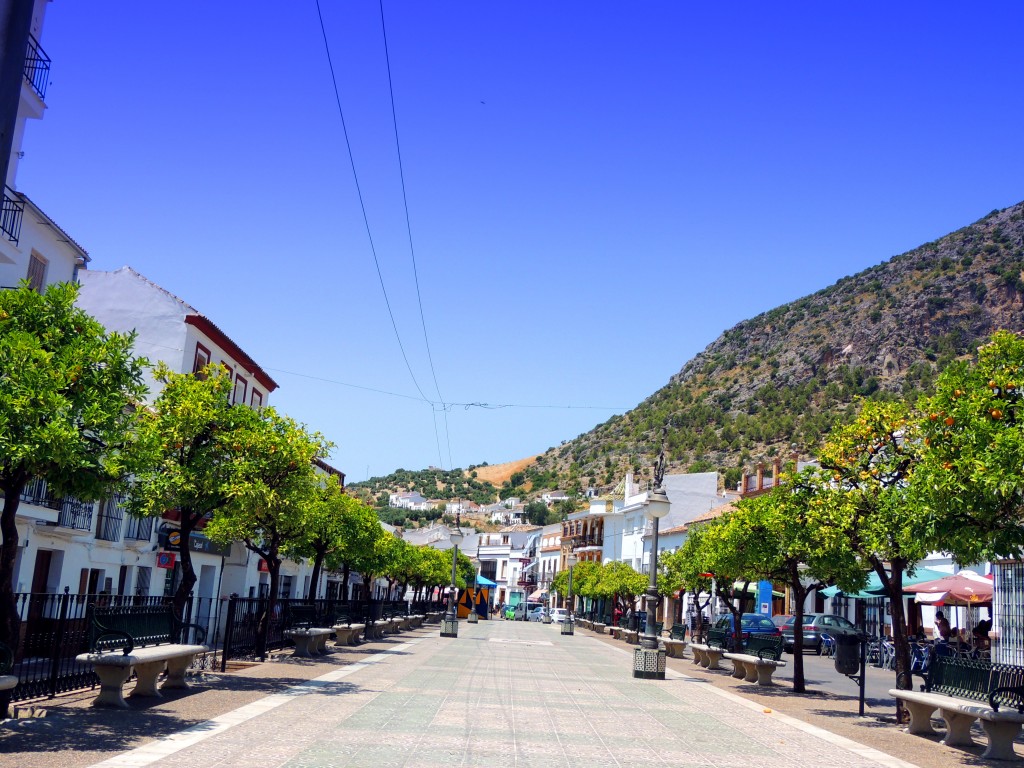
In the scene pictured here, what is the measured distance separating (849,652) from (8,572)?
13.2 metres

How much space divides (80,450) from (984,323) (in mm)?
93019

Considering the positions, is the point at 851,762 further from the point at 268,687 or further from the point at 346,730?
the point at 268,687

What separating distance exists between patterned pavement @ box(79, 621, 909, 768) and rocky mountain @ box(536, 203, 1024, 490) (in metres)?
64.6

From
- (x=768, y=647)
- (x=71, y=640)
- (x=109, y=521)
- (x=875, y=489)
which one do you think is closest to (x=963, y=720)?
(x=875, y=489)

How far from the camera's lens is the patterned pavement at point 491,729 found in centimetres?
994

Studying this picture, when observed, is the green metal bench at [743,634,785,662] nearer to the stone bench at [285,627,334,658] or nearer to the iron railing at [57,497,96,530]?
the stone bench at [285,627,334,658]

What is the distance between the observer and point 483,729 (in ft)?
40.7

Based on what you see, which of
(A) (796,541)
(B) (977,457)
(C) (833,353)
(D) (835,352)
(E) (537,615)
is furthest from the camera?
(C) (833,353)

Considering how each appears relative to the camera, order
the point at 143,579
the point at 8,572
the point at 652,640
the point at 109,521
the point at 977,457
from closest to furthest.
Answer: the point at 977,457 < the point at 8,572 < the point at 652,640 < the point at 109,521 < the point at 143,579

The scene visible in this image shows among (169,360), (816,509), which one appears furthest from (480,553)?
(816,509)

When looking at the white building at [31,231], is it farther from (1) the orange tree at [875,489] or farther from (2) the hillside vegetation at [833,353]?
(2) the hillside vegetation at [833,353]

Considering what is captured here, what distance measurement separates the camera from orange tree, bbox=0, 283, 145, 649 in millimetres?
10250

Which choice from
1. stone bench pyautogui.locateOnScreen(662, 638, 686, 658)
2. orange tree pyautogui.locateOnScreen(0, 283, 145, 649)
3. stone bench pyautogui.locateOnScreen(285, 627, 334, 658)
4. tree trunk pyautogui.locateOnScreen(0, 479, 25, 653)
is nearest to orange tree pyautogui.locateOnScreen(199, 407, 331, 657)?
stone bench pyautogui.locateOnScreen(285, 627, 334, 658)

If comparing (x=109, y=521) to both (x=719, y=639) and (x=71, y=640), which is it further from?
(x=719, y=639)
